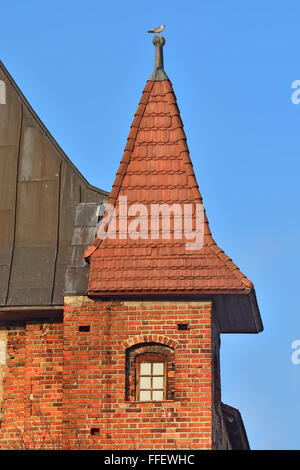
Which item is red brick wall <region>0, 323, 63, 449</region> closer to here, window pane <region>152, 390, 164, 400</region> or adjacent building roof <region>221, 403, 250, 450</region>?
window pane <region>152, 390, 164, 400</region>

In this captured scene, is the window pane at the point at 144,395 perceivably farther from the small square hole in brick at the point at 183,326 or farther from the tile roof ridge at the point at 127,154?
the tile roof ridge at the point at 127,154

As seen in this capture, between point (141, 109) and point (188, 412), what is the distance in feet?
18.9

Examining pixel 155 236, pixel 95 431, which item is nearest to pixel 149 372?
pixel 95 431

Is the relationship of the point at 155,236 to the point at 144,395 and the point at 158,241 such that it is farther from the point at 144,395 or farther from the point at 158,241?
the point at 144,395

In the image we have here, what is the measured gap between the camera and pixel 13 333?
2903cm

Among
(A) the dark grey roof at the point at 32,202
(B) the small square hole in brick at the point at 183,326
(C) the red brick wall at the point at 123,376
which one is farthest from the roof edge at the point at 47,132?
(B) the small square hole in brick at the point at 183,326

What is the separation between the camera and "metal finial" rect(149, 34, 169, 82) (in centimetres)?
3003

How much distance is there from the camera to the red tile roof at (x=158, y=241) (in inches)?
→ 1106

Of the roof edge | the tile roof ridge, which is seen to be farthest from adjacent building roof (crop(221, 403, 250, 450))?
the roof edge

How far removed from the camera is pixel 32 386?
93.5ft

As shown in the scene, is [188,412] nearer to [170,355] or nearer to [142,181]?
[170,355]

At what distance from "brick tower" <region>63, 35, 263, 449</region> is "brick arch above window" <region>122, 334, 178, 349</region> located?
0.02 metres

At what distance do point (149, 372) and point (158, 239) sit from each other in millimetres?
2360

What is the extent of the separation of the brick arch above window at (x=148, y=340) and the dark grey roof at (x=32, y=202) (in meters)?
1.47
